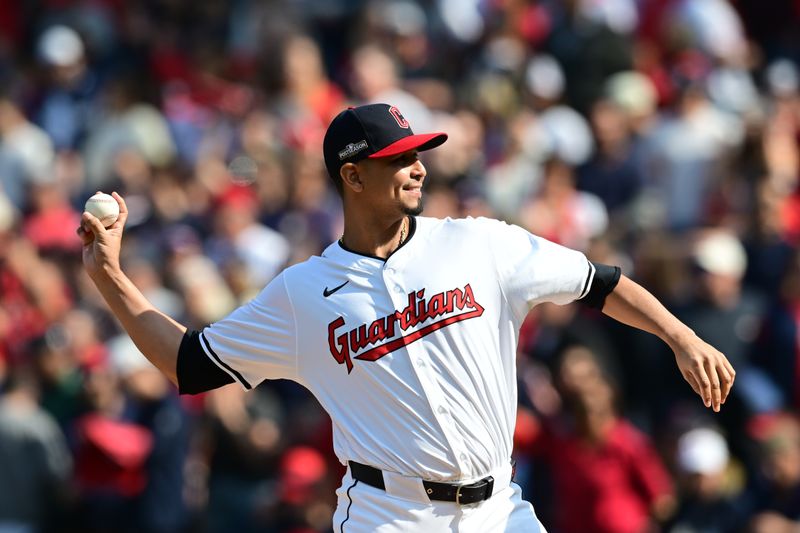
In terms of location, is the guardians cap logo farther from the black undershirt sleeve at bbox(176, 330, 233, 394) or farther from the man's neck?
the black undershirt sleeve at bbox(176, 330, 233, 394)

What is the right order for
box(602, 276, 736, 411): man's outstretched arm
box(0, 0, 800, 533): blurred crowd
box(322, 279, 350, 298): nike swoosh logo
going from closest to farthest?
box(602, 276, 736, 411): man's outstretched arm, box(322, 279, 350, 298): nike swoosh logo, box(0, 0, 800, 533): blurred crowd

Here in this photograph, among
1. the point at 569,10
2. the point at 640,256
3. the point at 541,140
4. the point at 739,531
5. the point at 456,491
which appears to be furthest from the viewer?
the point at 569,10

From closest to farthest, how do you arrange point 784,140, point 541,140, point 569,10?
point 784,140 < point 541,140 < point 569,10

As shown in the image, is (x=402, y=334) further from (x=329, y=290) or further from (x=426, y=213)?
(x=426, y=213)

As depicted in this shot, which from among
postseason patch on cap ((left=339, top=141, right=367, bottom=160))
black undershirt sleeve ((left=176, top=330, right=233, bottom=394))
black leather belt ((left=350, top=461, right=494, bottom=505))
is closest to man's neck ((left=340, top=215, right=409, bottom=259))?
postseason patch on cap ((left=339, top=141, right=367, bottom=160))

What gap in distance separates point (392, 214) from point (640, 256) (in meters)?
4.44

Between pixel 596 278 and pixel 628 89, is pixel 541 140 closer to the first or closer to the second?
pixel 628 89

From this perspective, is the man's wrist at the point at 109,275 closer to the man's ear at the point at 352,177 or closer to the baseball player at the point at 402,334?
the baseball player at the point at 402,334

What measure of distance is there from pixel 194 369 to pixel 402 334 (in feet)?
2.46

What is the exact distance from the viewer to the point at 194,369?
198 inches

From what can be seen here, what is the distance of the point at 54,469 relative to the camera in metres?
9.48

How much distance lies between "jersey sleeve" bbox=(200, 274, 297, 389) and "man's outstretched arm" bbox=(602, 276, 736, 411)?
3.62 ft

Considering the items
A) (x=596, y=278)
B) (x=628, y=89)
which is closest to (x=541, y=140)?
(x=628, y=89)

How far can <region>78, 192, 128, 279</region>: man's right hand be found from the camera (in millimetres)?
5031
